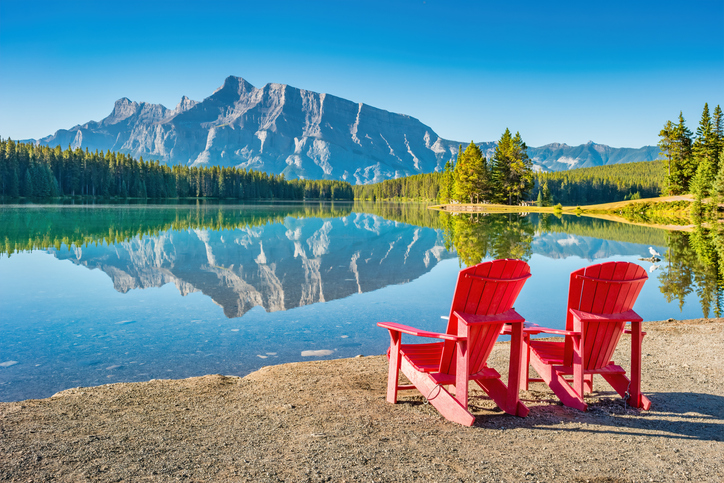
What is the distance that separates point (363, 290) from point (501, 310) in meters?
8.51

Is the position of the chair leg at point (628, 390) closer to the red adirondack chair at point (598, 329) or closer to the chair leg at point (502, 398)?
the red adirondack chair at point (598, 329)

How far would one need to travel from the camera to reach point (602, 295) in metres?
4.94

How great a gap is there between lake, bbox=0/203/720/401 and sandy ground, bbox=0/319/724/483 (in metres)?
1.51

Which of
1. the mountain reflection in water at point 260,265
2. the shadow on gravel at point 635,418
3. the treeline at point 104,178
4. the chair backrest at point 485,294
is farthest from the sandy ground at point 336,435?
the treeline at point 104,178

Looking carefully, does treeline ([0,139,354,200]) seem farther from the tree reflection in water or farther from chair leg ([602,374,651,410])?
chair leg ([602,374,651,410])

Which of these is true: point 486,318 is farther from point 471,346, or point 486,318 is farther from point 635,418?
point 635,418

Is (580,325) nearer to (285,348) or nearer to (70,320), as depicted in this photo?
(285,348)

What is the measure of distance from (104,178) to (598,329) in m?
118

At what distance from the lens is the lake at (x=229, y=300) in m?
7.29

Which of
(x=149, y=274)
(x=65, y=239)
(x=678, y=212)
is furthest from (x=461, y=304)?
(x=678, y=212)

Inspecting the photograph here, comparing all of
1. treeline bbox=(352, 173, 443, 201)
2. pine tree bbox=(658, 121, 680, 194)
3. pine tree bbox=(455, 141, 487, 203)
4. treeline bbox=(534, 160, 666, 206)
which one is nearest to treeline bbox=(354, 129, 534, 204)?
pine tree bbox=(455, 141, 487, 203)

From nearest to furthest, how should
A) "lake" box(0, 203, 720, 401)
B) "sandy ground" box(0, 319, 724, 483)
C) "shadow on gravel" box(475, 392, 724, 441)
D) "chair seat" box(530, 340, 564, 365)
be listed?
"sandy ground" box(0, 319, 724, 483)
"shadow on gravel" box(475, 392, 724, 441)
"chair seat" box(530, 340, 564, 365)
"lake" box(0, 203, 720, 401)

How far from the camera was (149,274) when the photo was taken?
14.8 meters

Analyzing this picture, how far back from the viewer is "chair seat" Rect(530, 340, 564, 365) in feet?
18.2
